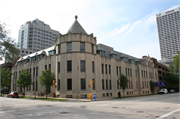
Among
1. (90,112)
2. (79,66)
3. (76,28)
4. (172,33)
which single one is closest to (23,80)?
(79,66)

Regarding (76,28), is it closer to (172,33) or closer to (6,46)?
(6,46)

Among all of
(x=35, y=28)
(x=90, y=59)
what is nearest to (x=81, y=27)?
(x=90, y=59)

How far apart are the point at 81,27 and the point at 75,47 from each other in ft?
22.2

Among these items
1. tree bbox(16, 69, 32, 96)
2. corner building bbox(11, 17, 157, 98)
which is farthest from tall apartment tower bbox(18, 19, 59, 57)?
tree bbox(16, 69, 32, 96)

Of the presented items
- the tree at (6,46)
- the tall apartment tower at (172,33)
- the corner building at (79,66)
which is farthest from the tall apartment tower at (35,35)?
the tall apartment tower at (172,33)

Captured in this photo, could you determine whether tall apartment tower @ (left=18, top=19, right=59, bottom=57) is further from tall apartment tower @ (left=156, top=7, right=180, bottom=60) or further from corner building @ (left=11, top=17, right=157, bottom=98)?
tall apartment tower @ (left=156, top=7, right=180, bottom=60)

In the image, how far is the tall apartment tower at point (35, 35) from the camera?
13088 centimetres

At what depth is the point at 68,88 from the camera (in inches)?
1283

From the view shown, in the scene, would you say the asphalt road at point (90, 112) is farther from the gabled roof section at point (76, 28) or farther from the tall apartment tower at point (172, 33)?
the tall apartment tower at point (172, 33)

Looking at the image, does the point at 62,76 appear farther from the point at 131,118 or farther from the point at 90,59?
the point at 131,118

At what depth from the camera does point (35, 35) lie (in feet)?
437

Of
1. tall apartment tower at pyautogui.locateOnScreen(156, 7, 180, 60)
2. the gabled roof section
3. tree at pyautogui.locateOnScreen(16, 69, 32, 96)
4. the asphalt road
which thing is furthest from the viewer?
tall apartment tower at pyautogui.locateOnScreen(156, 7, 180, 60)

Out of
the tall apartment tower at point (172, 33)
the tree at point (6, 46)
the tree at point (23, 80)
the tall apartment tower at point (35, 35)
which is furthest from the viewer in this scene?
the tall apartment tower at point (172, 33)

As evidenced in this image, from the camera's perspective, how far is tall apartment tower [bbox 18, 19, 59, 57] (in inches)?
5153
